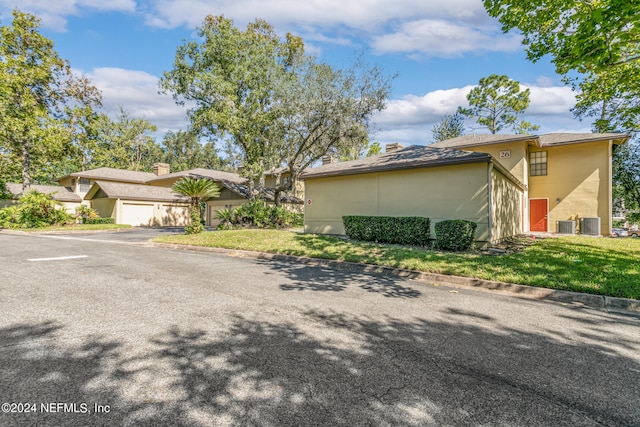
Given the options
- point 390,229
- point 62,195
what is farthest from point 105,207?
point 390,229

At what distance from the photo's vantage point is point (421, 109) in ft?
125

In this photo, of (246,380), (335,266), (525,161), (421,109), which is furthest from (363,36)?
(421,109)

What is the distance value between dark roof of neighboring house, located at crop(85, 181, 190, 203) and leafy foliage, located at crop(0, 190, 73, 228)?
14.4ft

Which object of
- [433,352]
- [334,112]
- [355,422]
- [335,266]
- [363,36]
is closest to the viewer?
[355,422]

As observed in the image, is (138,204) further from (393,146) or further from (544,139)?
(544,139)

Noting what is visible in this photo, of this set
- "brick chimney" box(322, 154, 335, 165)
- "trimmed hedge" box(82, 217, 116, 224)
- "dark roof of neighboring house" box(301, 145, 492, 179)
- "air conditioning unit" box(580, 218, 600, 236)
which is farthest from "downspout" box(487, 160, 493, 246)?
"trimmed hedge" box(82, 217, 116, 224)

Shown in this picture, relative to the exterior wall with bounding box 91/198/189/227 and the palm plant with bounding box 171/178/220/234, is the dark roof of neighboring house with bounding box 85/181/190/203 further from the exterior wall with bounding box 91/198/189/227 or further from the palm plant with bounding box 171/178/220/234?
the palm plant with bounding box 171/178/220/234

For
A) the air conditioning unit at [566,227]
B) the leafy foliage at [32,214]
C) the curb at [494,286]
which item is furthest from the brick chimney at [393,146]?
the leafy foliage at [32,214]

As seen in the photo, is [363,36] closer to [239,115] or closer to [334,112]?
[334,112]

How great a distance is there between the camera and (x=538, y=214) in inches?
776

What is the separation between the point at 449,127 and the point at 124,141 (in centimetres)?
4727

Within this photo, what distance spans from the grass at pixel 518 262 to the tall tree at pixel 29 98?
73.9ft

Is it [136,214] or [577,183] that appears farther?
[136,214]

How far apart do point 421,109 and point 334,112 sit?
74.9 ft
